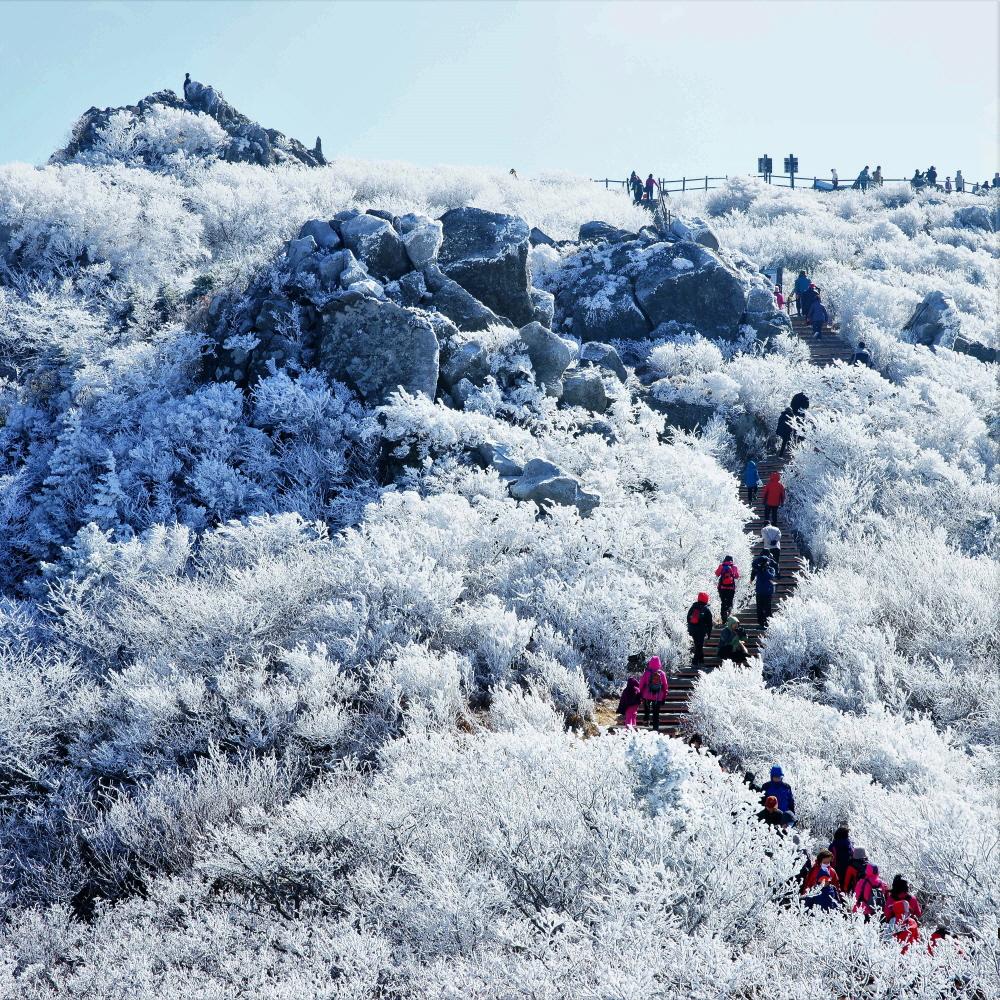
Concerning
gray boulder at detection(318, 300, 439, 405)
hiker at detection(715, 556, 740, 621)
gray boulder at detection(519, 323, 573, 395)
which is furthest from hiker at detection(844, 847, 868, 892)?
gray boulder at detection(519, 323, 573, 395)

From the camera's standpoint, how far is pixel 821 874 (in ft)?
25.4

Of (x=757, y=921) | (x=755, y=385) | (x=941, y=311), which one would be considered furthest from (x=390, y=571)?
(x=941, y=311)

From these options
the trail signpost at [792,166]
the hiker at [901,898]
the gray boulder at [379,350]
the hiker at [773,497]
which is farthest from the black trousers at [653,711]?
the trail signpost at [792,166]

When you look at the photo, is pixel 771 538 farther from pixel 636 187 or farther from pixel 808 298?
pixel 636 187

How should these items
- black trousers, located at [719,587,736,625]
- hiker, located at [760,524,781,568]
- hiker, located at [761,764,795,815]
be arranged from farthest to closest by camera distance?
hiker, located at [760,524,781,568], black trousers, located at [719,587,736,625], hiker, located at [761,764,795,815]

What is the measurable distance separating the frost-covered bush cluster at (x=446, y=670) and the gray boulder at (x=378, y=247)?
3655 mm

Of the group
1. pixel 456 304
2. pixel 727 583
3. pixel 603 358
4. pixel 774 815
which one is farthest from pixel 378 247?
pixel 774 815

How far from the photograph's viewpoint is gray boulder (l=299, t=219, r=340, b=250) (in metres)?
21.3

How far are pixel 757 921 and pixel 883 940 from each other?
0.99 m

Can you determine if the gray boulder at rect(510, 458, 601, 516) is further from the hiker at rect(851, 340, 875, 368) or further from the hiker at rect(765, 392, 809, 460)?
the hiker at rect(851, 340, 875, 368)

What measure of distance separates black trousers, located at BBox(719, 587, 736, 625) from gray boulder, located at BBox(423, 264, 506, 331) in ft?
32.6

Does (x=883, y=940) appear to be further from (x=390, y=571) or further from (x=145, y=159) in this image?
(x=145, y=159)

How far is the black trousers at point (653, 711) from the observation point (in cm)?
1158

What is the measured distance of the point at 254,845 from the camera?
824 cm
